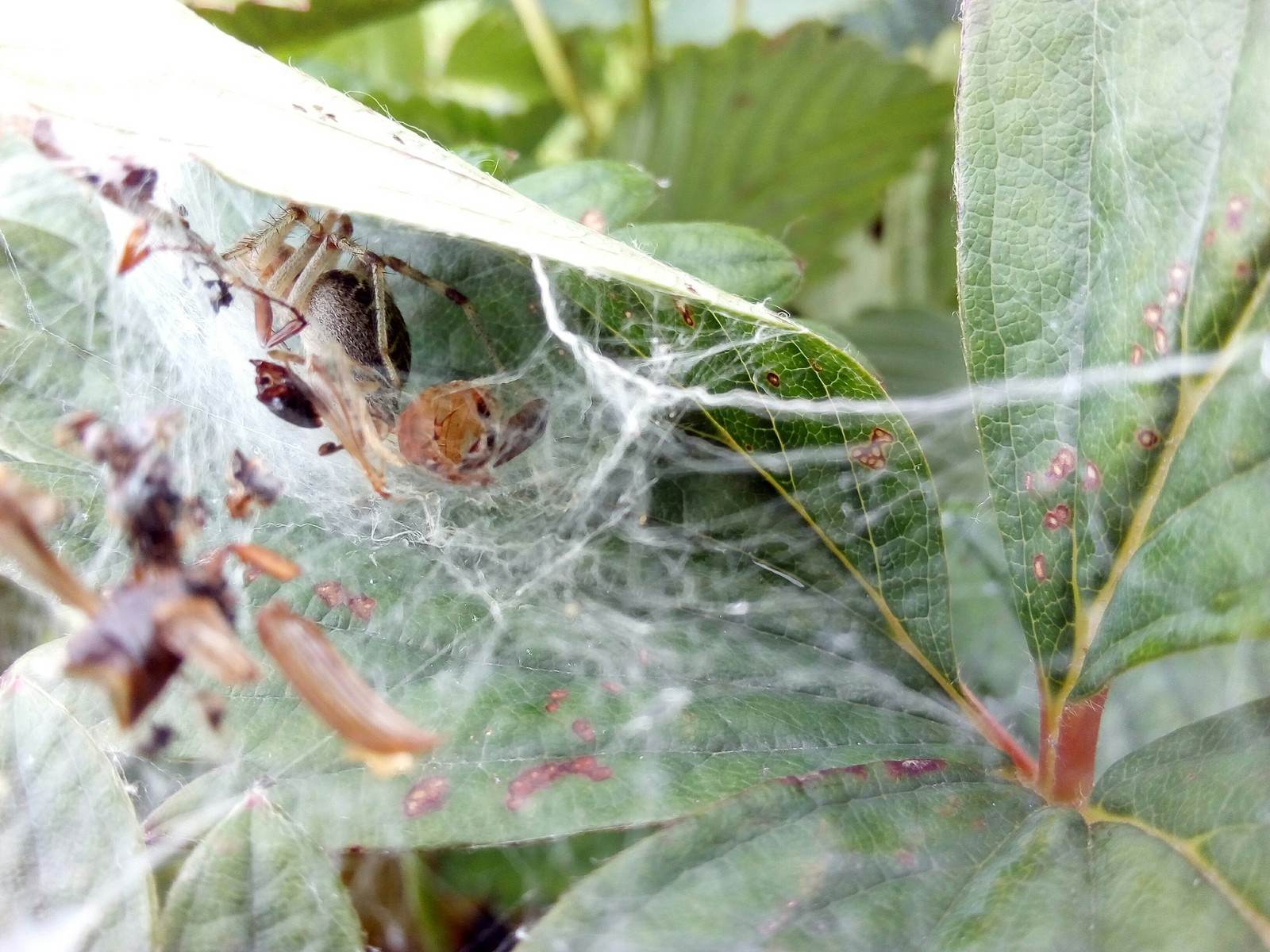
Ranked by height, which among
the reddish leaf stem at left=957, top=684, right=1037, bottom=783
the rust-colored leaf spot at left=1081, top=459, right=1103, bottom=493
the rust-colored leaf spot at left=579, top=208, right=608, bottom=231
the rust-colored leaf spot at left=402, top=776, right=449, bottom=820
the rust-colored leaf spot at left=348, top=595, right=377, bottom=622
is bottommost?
the reddish leaf stem at left=957, top=684, right=1037, bottom=783

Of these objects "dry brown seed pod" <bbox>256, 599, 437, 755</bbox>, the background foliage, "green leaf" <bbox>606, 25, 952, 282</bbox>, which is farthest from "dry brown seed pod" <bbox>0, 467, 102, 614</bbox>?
"green leaf" <bbox>606, 25, 952, 282</bbox>

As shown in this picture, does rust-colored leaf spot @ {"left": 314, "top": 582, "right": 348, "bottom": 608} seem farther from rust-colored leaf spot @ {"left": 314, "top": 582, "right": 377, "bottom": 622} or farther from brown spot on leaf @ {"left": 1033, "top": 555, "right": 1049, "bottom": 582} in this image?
brown spot on leaf @ {"left": 1033, "top": 555, "right": 1049, "bottom": 582}

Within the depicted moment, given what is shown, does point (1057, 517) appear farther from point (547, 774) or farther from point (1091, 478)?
point (547, 774)

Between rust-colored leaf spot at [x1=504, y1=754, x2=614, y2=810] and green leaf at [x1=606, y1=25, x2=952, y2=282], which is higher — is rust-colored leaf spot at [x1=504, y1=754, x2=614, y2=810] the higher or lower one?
the lower one

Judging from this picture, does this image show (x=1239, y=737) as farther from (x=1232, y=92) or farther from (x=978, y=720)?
(x=1232, y=92)

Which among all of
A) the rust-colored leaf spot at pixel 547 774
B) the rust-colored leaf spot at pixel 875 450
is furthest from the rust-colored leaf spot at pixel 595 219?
the rust-colored leaf spot at pixel 547 774

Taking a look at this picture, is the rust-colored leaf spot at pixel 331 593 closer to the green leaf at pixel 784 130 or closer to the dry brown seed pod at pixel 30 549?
the dry brown seed pod at pixel 30 549

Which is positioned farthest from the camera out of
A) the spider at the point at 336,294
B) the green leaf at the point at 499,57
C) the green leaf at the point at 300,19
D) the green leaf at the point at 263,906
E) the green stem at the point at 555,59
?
the green leaf at the point at 499,57

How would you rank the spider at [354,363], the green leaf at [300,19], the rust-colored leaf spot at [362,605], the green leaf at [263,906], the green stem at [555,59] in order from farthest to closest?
the green stem at [555,59] → the green leaf at [300,19] → the spider at [354,363] → the rust-colored leaf spot at [362,605] → the green leaf at [263,906]
